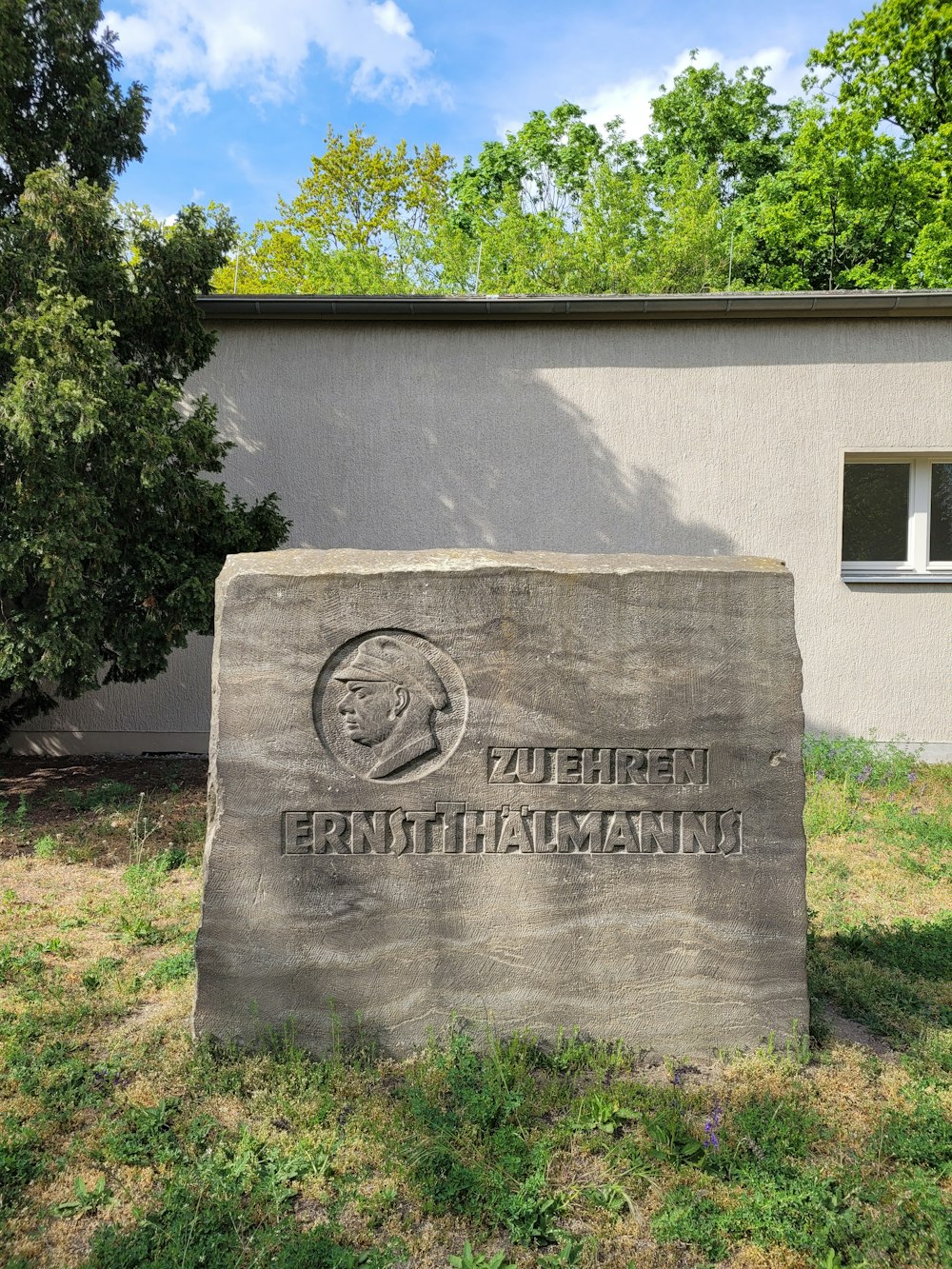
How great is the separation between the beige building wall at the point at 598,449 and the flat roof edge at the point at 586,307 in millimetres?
121

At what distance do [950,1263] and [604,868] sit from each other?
1441 millimetres

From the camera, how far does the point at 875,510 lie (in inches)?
322

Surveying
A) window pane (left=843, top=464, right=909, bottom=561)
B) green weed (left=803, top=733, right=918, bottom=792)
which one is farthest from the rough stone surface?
window pane (left=843, top=464, right=909, bottom=561)

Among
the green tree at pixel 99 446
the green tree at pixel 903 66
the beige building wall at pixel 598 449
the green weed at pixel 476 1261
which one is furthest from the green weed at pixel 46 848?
the green tree at pixel 903 66

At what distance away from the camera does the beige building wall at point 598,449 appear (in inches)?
311

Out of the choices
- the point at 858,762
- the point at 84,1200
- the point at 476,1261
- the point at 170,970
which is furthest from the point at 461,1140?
the point at 858,762

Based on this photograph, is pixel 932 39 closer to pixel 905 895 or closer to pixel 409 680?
pixel 905 895

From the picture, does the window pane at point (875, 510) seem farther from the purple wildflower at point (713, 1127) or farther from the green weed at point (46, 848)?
the green weed at point (46, 848)

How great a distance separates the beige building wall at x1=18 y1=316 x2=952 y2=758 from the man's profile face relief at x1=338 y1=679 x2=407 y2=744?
16.0 feet

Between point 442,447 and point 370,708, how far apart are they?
518cm

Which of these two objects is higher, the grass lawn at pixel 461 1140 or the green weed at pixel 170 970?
the green weed at pixel 170 970

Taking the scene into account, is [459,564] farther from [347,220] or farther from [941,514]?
[347,220]

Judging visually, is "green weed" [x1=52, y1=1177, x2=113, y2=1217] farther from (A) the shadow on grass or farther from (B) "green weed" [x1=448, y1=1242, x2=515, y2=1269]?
(A) the shadow on grass

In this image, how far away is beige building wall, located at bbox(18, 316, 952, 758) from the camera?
790 cm
